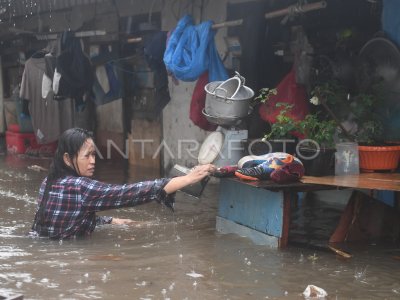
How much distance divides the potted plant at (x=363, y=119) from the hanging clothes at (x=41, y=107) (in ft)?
23.7

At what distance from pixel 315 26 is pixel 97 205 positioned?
3929mm

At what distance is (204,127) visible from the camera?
310 inches

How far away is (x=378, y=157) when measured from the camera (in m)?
5.42

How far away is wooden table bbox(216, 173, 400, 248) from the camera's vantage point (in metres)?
4.85

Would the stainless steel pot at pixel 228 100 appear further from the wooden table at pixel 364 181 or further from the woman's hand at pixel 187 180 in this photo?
the woman's hand at pixel 187 180

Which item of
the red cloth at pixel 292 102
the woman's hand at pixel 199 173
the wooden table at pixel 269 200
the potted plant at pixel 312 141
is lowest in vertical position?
the wooden table at pixel 269 200

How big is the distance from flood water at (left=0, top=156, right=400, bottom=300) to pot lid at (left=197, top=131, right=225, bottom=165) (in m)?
0.75

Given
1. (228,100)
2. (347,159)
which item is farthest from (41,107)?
(347,159)

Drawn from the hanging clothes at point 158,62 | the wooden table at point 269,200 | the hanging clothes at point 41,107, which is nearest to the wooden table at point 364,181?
the wooden table at point 269,200

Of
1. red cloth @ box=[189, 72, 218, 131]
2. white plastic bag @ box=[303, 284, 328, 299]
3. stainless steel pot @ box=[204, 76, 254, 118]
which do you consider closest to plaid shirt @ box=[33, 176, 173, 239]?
white plastic bag @ box=[303, 284, 328, 299]

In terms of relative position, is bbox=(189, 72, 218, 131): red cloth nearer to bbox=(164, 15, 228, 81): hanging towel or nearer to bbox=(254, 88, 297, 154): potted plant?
bbox=(164, 15, 228, 81): hanging towel

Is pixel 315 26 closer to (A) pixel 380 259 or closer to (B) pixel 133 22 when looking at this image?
(A) pixel 380 259

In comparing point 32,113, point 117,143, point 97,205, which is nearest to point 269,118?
point 97,205

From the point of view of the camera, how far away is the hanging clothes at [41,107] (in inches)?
460
